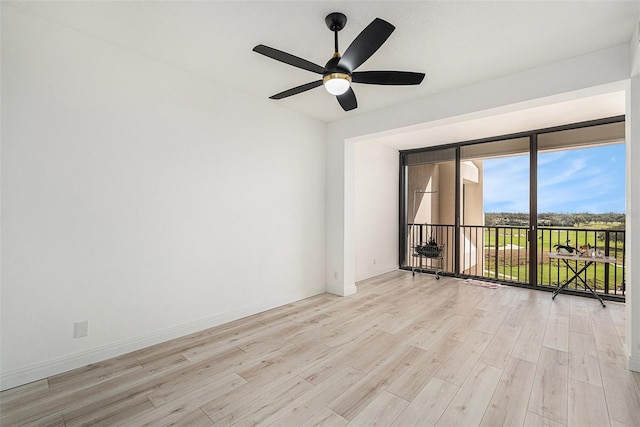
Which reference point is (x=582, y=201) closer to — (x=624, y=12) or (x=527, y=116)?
(x=527, y=116)

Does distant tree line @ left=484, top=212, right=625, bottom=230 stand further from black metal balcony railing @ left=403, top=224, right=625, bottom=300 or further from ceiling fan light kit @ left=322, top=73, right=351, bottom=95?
ceiling fan light kit @ left=322, top=73, right=351, bottom=95

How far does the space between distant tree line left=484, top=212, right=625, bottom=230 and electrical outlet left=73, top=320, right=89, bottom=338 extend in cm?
607

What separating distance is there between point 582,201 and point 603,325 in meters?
2.16

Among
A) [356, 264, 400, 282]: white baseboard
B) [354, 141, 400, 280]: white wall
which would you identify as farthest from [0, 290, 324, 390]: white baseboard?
[354, 141, 400, 280]: white wall

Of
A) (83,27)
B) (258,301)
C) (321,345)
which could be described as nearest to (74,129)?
(83,27)

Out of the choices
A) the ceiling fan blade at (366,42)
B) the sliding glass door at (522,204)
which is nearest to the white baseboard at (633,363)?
the sliding glass door at (522,204)

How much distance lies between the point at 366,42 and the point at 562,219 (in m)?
4.72

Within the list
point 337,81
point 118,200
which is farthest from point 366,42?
point 118,200

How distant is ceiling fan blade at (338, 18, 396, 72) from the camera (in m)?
1.74

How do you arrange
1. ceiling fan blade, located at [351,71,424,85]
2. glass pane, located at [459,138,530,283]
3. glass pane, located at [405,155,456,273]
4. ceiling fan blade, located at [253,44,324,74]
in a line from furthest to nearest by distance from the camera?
glass pane, located at [405,155,456,273] < glass pane, located at [459,138,530,283] < ceiling fan blade, located at [351,71,424,85] < ceiling fan blade, located at [253,44,324,74]

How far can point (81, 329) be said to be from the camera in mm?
2338

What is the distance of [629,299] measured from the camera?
2.35m

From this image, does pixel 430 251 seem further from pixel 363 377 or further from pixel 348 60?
pixel 348 60

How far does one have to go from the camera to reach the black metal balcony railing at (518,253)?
14.1 feet
